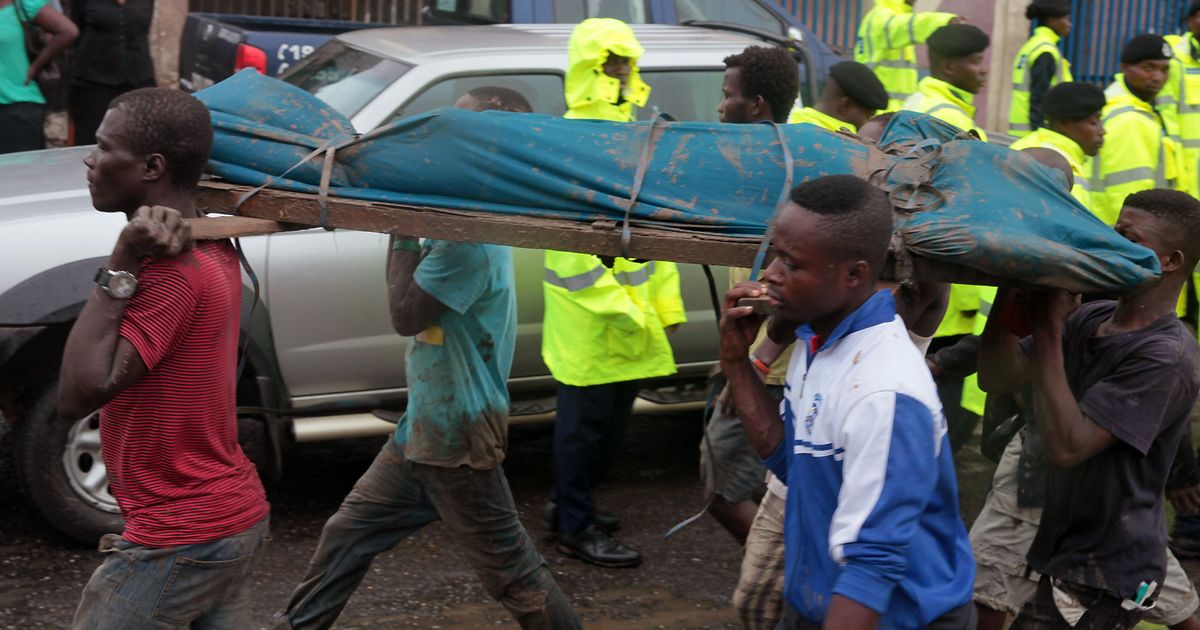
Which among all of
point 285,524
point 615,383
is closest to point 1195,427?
point 615,383

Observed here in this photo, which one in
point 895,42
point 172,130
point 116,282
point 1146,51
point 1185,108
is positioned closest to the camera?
point 116,282

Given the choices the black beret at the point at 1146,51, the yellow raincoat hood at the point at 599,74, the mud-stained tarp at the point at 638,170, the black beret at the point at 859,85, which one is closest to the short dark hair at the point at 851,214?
the mud-stained tarp at the point at 638,170

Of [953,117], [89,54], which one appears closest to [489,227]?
[953,117]

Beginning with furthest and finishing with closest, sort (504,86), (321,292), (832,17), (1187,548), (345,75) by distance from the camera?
(832,17) < (345,75) < (504,86) < (1187,548) < (321,292)

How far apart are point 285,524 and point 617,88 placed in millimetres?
2313

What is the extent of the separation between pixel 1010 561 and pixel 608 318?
6.18 feet

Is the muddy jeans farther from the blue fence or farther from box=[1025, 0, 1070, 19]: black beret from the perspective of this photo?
the blue fence

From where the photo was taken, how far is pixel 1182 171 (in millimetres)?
6816

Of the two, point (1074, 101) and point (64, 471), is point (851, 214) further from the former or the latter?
point (64, 471)

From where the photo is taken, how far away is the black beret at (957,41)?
639cm

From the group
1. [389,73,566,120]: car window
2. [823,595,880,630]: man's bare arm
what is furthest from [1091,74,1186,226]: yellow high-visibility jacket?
[823,595,880,630]: man's bare arm

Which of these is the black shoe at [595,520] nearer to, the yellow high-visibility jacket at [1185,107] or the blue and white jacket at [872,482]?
the blue and white jacket at [872,482]

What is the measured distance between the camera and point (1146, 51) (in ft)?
21.9

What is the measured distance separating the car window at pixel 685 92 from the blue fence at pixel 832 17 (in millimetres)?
7729
